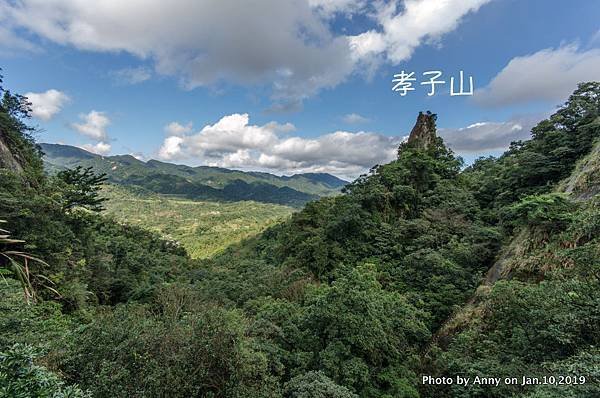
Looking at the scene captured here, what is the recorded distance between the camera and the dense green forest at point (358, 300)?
6922mm

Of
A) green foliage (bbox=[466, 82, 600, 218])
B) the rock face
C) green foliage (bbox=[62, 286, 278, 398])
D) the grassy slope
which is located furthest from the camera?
the grassy slope

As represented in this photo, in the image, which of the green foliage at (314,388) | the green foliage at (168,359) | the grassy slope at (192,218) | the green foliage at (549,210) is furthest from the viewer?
the grassy slope at (192,218)

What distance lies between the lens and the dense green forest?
692cm

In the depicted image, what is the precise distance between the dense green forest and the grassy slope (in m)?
79.5

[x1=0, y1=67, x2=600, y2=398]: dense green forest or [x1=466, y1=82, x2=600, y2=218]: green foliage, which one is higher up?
[x1=466, y1=82, x2=600, y2=218]: green foliage

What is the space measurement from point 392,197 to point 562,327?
1809cm

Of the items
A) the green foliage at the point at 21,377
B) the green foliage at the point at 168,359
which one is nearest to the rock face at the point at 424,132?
the green foliage at the point at 168,359

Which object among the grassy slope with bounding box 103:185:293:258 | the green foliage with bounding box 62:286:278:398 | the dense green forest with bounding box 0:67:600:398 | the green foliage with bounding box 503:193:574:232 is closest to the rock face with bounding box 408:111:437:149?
the dense green forest with bounding box 0:67:600:398

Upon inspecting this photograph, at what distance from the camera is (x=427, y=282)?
16453mm

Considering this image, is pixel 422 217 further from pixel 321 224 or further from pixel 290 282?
pixel 290 282

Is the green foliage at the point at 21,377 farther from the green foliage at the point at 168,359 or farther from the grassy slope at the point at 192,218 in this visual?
the grassy slope at the point at 192,218

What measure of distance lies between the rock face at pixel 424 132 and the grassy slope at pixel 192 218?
3045 inches

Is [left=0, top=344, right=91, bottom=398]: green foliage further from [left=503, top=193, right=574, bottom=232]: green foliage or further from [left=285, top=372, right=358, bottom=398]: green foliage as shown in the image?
[left=503, top=193, right=574, bottom=232]: green foliage

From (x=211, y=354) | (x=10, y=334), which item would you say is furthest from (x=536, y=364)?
(x=10, y=334)
